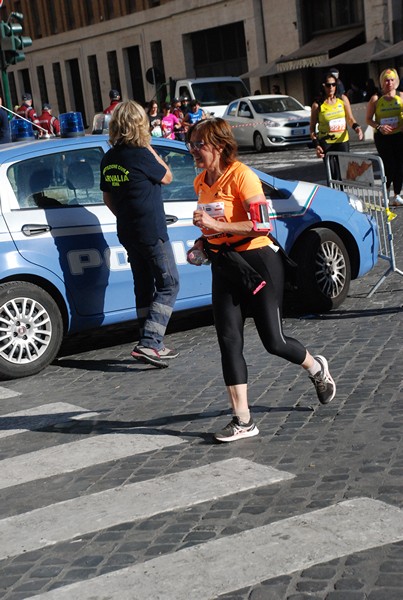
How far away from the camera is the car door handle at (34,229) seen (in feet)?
27.0

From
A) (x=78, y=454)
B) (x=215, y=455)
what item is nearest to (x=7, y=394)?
(x=78, y=454)

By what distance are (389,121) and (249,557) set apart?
1078cm

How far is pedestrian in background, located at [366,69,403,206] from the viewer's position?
14406mm

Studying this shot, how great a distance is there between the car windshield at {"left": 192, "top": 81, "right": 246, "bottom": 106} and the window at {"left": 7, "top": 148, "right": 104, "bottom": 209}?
2970 centimetres

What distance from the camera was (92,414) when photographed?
705 centimetres

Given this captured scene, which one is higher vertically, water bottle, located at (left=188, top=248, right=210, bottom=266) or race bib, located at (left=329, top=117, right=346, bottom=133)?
water bottle, located at (left=188, top=248, right=210, bottom=266)

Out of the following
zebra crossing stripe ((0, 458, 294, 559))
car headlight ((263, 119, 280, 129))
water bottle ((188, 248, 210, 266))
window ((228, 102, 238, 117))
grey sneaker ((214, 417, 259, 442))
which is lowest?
car headlight ((263, 119, 280, 129))

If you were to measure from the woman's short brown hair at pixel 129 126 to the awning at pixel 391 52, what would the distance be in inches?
1248

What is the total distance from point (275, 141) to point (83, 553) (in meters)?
28.1

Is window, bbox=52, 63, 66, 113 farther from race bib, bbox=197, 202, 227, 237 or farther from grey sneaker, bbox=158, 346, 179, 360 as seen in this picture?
race bib, bbox=197, 202, 227, 237

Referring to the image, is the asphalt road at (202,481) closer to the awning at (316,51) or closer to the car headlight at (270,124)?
the car headlight at (270,124)

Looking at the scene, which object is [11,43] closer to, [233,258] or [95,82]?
[233,258]

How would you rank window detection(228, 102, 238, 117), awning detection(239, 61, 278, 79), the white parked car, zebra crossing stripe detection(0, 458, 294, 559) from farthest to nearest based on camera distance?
awning detection(239, 61, 278, 79) → window detection(228, 102, 238, 117) → the white parked car → zebra crossing stripe detection(0, 458, 294, 559)

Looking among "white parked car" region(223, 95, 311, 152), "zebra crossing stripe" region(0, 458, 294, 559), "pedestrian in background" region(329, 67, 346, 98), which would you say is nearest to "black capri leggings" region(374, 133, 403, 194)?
"pedestrian in background" region(329, 67, 346, 98)
